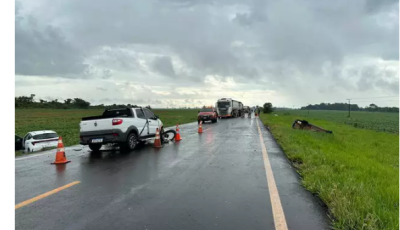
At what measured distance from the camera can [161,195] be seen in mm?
5082

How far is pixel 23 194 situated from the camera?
17.3ft

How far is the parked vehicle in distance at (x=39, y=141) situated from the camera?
1450cm

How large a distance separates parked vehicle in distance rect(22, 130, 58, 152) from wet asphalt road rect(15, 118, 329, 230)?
649 centimetres

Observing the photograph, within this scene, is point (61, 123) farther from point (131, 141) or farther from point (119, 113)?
point (131, 141)

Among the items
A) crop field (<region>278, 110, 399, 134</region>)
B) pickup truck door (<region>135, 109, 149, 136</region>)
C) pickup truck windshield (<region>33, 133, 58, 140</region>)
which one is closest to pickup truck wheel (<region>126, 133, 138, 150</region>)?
pickup truck door (<region>135, 109, 149, 136</region>)

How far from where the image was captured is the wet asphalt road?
3904 mm

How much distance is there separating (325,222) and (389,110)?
196 meters

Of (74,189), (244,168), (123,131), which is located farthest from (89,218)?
(123,131)

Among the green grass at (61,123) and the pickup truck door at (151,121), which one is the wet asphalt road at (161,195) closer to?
the pickup truck door at (151,121)

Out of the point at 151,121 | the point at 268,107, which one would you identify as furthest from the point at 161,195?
the point at 268,107

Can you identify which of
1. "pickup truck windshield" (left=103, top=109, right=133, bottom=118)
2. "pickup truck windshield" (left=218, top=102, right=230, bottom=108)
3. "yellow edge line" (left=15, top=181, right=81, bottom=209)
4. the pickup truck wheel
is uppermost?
"pickup truck windshield" (left=218, top=102, right=230, bottom=108)

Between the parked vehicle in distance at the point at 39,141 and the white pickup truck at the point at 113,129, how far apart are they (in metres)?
4.99

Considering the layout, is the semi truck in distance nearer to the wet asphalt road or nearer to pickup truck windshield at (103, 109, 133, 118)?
pickup truck windshield at (103, 109, 133, 118)

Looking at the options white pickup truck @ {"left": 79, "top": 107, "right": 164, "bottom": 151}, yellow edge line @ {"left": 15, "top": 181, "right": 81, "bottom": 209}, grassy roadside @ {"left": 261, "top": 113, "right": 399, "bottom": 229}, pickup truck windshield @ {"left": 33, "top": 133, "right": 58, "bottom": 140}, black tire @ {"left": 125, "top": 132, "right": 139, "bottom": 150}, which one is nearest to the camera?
grassy roadside @ {"left": 261, "top": 113, "right": 399, "bottom": 229}
